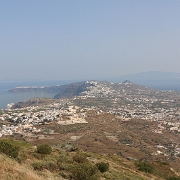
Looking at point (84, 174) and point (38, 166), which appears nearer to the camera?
point (84, 174)

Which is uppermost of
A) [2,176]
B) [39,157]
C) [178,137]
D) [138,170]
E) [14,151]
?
[2,176]

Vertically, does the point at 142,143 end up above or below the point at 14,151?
below

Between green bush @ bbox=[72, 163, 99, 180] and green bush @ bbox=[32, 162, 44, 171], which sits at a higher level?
green bush @ bbox=[32, 162, 44, 171]

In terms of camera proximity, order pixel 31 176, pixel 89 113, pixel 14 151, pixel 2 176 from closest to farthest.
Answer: pixel 2 176 → pixel 31 176 → pixel 14 151 → pixel 89 113

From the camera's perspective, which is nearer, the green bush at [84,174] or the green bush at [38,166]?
the green bush at [84,174]

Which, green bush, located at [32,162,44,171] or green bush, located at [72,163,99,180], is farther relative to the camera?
green bush, located at [32,162,44,171]

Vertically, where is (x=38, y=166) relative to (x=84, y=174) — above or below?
above

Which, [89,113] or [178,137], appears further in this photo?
[89,113]

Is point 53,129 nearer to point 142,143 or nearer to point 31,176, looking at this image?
point 142,143

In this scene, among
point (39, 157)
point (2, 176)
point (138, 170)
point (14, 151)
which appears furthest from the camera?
point (138, 170)

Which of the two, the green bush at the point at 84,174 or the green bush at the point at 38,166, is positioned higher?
the green bush at the point at 38,166

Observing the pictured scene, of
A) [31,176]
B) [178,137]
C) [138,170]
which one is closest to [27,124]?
[178,137]
